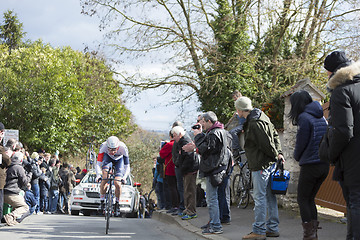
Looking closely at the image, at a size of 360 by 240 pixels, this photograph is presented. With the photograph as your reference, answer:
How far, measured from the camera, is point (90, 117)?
4656cm

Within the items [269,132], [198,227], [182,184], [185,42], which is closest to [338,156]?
[269,132]

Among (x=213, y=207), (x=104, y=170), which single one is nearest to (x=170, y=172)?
(x=104, y=170)

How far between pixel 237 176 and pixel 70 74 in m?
31.6

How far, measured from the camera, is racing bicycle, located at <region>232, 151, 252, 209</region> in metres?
12.1

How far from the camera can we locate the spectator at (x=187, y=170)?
1112 cm

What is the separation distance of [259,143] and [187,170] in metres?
3.82

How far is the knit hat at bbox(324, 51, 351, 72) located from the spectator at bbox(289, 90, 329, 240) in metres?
1.27

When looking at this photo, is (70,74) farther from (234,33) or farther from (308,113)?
(308,113)

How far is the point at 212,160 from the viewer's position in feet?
29.3

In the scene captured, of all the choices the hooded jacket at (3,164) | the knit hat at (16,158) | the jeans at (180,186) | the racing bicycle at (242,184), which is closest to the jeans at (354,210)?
the hooded jacket at (3,164)

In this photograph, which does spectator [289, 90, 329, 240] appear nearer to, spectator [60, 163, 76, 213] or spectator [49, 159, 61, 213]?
spectator [49, 159, 61, 213]

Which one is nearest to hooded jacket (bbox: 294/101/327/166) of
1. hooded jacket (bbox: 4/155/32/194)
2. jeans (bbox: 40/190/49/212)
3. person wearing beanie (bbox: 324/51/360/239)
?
person wearing beanie (bbox: 324/51/360/239)

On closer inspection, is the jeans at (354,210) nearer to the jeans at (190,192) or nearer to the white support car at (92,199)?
the jeans at (190,192)

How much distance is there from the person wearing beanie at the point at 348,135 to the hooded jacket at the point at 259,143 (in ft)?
7.85
